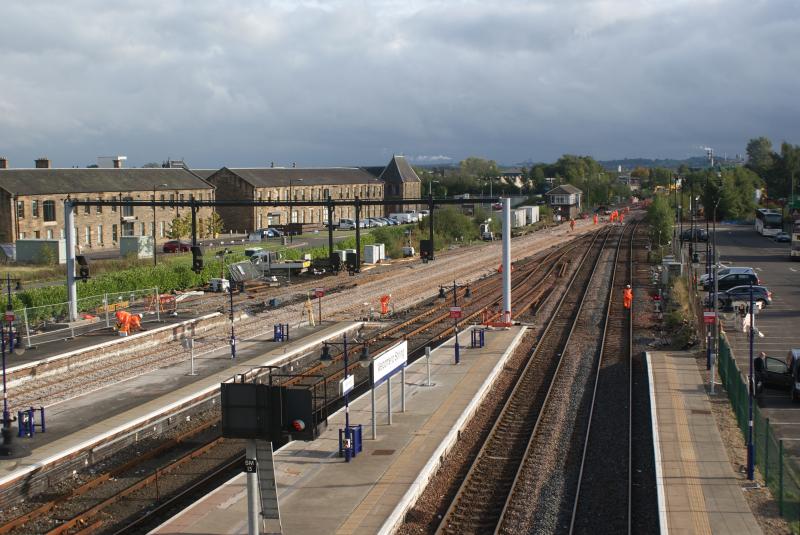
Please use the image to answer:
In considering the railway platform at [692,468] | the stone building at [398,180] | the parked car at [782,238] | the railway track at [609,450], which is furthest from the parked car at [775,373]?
the stone building at [398,180]

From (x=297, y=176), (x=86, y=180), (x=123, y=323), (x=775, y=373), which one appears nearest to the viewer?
(x=775, y=373)

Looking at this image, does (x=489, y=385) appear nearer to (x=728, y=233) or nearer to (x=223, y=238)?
(x=223, y=238)

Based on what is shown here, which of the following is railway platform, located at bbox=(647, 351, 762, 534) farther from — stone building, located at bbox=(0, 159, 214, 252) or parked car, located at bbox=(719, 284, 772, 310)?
stone building, located at bbox=(0, 159, 214, 252)

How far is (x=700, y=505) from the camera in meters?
14.1

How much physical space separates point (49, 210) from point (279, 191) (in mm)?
29075

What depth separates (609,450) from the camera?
18.1m

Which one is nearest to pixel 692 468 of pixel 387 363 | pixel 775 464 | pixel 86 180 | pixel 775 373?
pixel 775 464

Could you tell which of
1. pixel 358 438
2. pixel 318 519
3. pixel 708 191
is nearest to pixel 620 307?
pixel 358 438

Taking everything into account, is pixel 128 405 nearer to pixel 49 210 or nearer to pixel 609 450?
pixel 609 450

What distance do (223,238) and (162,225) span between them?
19.9 feet

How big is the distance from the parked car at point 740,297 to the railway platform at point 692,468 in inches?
557

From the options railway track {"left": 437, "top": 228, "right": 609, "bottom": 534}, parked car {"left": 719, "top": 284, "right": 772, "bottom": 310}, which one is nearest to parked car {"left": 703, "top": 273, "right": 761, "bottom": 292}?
parked car {"left": 719, "top": 284, "right": 772, "bottom": 310}

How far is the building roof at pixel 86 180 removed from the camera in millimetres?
62281

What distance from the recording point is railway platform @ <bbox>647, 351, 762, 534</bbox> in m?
13.5
